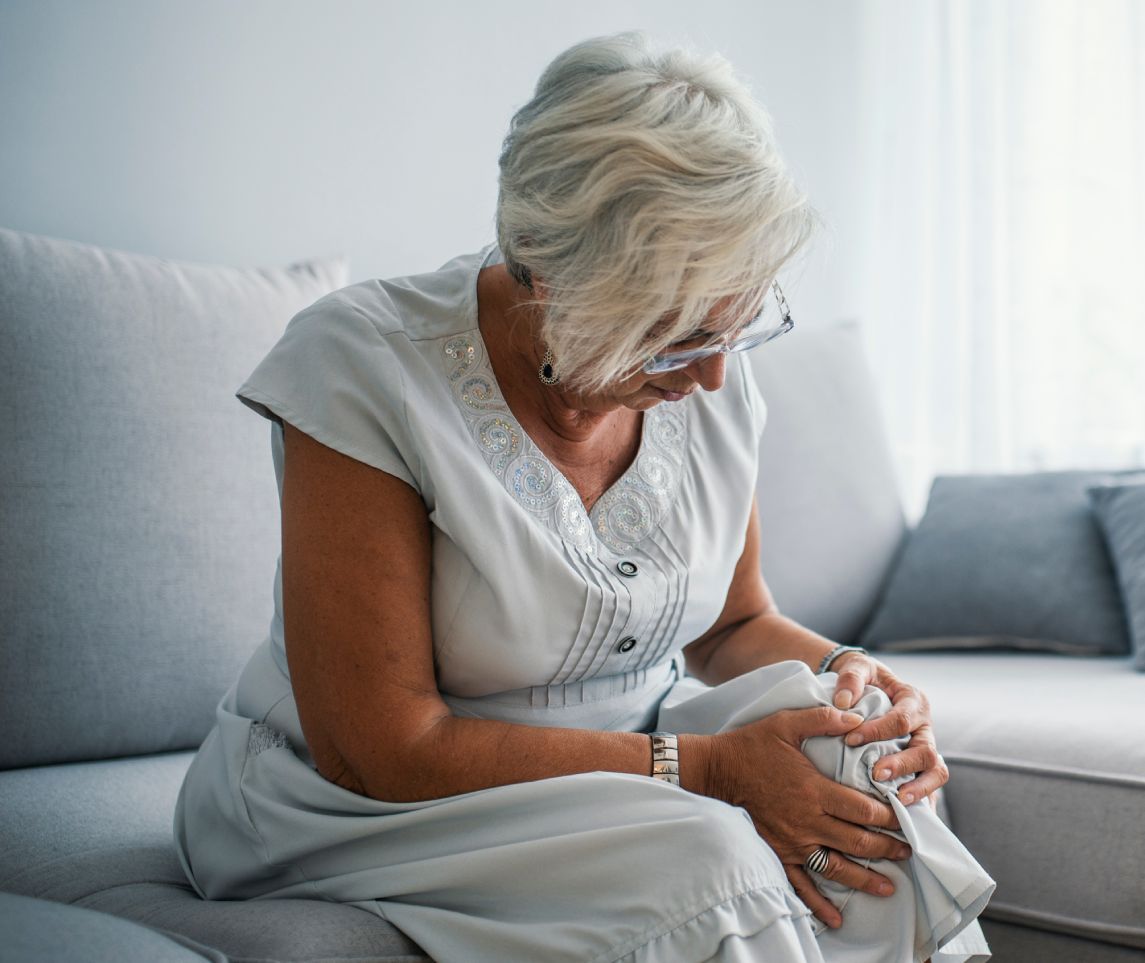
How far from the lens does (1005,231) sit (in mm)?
2926

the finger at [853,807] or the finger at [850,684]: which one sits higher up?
the finger at [850,684]

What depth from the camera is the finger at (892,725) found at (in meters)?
1.12

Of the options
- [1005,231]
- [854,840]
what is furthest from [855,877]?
[1005,231]

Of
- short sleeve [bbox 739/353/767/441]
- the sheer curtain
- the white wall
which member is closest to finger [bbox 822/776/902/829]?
short sleeve [bbox 739/353/767/441]

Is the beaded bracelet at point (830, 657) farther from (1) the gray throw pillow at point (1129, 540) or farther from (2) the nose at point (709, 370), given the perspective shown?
(1) the gray throw pillow at point (1129, 540)

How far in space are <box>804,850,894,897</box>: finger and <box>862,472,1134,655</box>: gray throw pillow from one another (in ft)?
3.76

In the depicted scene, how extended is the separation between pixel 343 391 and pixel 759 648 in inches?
24.9

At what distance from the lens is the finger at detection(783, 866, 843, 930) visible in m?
1.06

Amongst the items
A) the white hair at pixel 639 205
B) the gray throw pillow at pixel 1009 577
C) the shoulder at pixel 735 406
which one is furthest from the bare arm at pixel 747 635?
the gray throw pillow at pixel 1009 577

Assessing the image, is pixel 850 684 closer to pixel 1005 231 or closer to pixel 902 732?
pixel 902 732

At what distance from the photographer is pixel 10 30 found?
1609 mm

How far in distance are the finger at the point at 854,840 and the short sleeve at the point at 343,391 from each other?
0.48m

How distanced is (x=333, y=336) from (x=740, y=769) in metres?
0.56

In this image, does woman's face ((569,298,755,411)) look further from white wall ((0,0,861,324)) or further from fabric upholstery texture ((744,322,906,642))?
fabric upholstery texture ((744,322,906,642))
